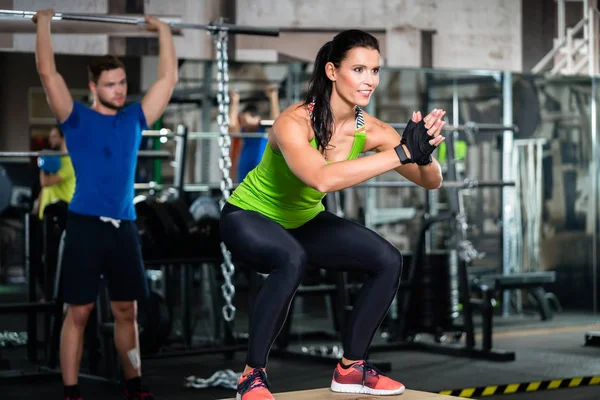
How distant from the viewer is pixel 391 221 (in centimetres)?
712

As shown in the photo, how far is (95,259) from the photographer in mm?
3695

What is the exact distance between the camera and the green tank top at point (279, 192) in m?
2.92

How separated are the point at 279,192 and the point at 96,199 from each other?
104 centimetres

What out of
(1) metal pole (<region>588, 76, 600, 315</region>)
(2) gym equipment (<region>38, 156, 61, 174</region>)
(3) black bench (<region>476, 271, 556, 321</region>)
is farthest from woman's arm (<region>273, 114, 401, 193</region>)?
(1) metal pole (<region>588, 76, 600, 315</region>)

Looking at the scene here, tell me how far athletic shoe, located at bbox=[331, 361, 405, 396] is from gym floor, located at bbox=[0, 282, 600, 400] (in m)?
1.34

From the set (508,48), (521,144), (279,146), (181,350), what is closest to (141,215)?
(181,350)

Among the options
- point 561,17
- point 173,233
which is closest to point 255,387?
point 173,233

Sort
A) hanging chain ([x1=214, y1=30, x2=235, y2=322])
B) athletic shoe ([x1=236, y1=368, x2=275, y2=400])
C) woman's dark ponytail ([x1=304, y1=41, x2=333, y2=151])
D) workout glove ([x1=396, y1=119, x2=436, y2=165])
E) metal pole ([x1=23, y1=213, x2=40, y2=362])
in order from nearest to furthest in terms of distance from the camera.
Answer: workout glove ([x1=396, y1=119, x2=436, y2=165])
athletic shoe ([x1=236, y1=368, x2=275, y2=400])
woman's dark ponytail ([x1=304, y1=41, x2=333, y2=151])
hanging chain ([x1=214, y1=30, x2=235, y2=322])
metal pole ([x1=23, y1=213, x2=40, y2=362])

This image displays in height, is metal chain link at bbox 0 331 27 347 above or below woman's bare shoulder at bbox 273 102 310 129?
below

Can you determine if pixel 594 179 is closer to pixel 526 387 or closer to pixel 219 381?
pixel 526 387

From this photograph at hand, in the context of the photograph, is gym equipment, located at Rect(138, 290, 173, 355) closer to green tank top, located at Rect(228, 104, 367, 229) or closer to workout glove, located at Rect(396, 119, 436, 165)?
green tank top, located at Rect(228, 104, 367, 229)

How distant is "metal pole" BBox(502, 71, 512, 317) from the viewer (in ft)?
24.7

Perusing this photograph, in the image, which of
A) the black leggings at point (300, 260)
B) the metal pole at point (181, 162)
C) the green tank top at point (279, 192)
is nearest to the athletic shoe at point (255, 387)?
the black leggings at point (300, 260)

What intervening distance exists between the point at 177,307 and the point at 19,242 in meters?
1.08
